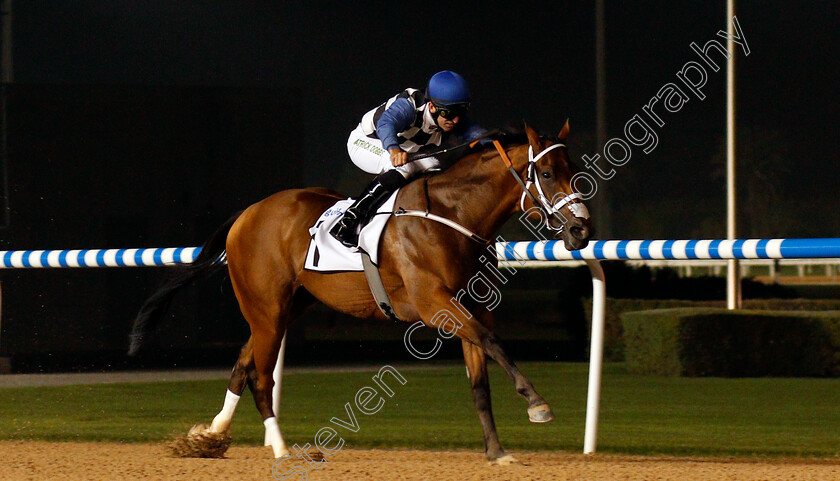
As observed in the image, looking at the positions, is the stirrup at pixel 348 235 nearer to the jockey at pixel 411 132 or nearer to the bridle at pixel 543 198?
the jockey at pixel 411 132

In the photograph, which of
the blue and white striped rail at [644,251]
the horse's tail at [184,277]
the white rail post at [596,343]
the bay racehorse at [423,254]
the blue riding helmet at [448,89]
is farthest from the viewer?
the horse's tail at [184,277]

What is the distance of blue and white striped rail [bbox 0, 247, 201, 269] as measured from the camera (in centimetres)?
538

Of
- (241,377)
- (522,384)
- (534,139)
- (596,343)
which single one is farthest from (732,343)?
(522,384)

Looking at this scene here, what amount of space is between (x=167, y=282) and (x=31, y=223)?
6.65 m

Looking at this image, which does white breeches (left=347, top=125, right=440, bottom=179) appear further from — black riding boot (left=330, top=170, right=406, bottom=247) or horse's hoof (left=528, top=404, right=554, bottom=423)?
horse's hoof (left=528, top=404, right=554, bottom=423)

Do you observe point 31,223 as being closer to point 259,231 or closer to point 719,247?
point 259,231

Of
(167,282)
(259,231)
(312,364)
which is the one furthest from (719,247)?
(312,364)

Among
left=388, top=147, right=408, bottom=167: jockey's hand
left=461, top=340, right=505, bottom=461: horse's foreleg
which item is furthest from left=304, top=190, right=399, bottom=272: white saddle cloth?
→ left=461, top=340, right=505, bottom=461: horse's foreleg

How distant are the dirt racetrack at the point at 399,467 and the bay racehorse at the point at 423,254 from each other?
8.6 inches

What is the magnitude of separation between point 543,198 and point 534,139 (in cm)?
23

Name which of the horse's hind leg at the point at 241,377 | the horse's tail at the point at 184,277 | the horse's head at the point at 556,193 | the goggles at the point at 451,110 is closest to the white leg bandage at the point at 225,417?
the horse's hind leg at the point at 241,377

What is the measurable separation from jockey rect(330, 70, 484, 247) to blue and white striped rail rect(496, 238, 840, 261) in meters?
0.60

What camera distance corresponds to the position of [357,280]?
442 cm

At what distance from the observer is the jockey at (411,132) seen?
165 inches
